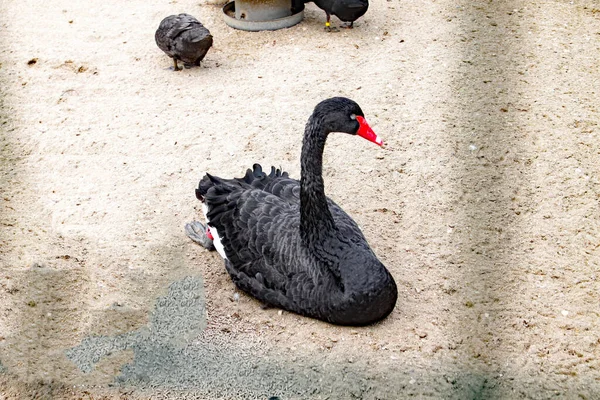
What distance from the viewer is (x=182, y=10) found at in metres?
6.17

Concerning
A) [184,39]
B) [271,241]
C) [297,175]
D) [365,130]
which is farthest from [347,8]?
[271,241]

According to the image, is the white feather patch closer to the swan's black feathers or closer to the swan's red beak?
the swan's black feathers

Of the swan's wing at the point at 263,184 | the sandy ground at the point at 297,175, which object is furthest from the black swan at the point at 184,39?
the swan's wing at the point at 263,184

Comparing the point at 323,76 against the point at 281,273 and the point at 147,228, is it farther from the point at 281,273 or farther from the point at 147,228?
the point at 281,273

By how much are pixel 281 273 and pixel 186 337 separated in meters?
0.47

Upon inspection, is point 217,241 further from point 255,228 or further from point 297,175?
point 297,175

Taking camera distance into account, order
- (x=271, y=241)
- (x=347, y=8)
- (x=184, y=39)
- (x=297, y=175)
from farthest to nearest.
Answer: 1. (x=347, y=8)
2. (x=184, y=39)
3. (x=297, y=175)
4. (x=271, y=241)

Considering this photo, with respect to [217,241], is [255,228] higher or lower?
higher

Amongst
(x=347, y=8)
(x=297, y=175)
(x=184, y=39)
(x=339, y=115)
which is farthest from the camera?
(x=347, y=8)

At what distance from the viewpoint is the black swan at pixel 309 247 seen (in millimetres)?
2969

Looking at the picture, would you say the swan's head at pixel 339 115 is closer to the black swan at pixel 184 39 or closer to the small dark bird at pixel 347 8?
the black swan at pixel 184 39

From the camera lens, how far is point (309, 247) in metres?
3.11

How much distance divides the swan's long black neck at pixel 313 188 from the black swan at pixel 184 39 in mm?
2308

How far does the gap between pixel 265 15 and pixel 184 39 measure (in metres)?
1.00
